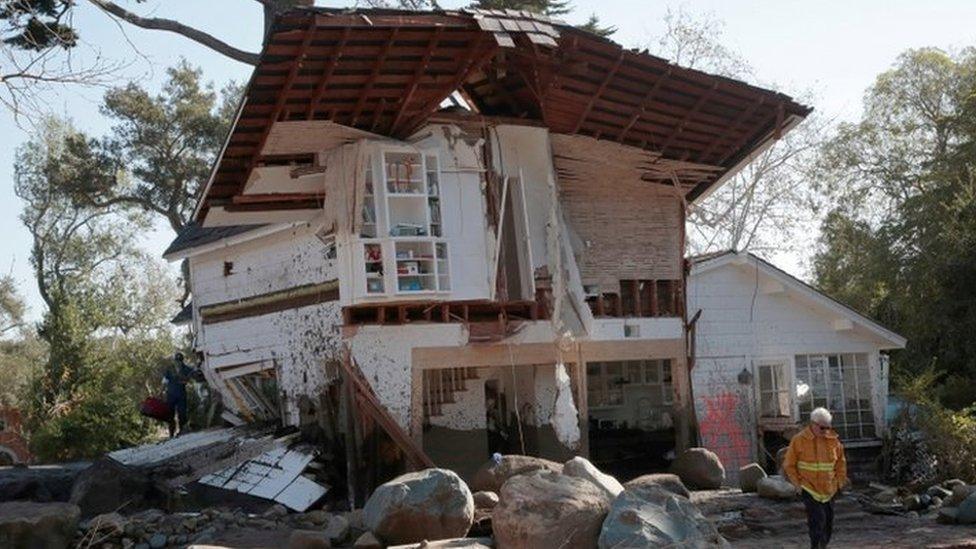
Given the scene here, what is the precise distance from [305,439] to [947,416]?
37.4ft

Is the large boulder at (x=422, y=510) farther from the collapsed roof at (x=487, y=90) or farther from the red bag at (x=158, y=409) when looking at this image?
the red bag at (x=158, y=409)

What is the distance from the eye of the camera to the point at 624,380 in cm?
2612

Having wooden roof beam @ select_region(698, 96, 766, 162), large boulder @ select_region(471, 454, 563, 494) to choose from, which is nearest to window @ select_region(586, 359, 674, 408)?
wooden roof beam @ select_region(698, 96, 766, 162)

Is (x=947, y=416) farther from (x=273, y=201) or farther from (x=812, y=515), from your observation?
(x=273, y=201)

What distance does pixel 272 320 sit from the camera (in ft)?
Answer: 73.9

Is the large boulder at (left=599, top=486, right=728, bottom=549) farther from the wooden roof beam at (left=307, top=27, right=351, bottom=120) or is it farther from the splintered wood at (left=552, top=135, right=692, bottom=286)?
the splintered wood at (left=552, top=135, right=692, bottom=286)

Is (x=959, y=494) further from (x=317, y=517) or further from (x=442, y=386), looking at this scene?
(x=317, y=517)

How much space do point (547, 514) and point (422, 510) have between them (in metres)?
1.71

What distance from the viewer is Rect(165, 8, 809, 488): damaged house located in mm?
18266

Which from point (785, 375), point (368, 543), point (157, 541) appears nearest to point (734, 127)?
point (785, 375)

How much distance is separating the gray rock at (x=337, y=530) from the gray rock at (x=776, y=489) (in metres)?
6.90

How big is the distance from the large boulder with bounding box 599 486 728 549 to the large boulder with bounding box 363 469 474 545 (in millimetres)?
1998

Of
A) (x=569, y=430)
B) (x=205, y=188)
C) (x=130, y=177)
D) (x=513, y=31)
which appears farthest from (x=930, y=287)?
(x=130, y=177)

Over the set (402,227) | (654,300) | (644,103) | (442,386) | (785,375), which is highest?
(644,103)
